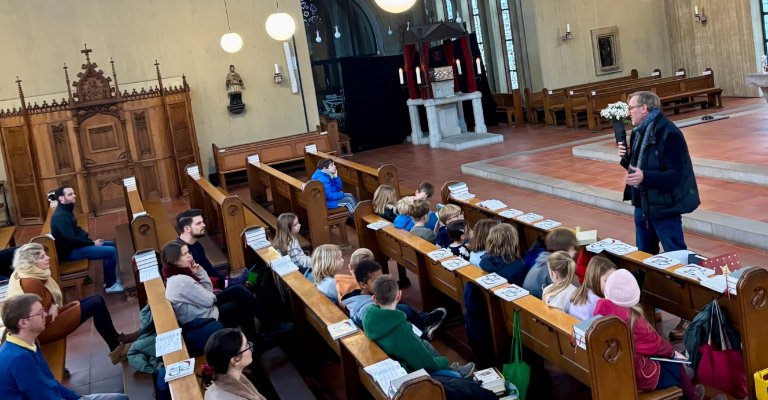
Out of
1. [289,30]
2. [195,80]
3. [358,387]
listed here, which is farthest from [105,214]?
[358,387]

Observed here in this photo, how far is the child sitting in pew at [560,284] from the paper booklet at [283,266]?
2183 millimetres

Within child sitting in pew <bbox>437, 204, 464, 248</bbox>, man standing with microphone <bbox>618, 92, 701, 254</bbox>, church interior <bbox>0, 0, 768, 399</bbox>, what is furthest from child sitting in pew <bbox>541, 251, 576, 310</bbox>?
child sitting in pew <bbox>437, 204, 464, 248</bbox>

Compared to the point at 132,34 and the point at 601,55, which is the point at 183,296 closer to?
the point at 132,34

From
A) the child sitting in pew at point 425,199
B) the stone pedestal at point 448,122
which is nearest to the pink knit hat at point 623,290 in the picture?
the child sitting in pew at point 425,199

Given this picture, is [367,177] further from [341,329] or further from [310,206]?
[341,329]

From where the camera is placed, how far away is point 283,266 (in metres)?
5.96

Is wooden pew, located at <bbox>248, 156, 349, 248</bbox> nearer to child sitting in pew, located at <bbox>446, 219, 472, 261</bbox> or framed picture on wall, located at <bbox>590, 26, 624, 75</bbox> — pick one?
child sitting in pew, located at <bbox>446, 219, 472, 261</bbox>

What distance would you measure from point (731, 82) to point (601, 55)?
3.28m

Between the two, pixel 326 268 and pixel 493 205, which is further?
pixel 493 205

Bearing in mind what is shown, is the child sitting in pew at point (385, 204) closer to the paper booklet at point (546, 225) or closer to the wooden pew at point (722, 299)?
the paper booklet at point (546, 225)

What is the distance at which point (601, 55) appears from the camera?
19953 mm

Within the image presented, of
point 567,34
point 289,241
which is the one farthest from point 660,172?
point 567,34

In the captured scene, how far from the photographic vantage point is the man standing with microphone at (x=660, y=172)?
527 cm

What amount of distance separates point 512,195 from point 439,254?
527 centimetres
